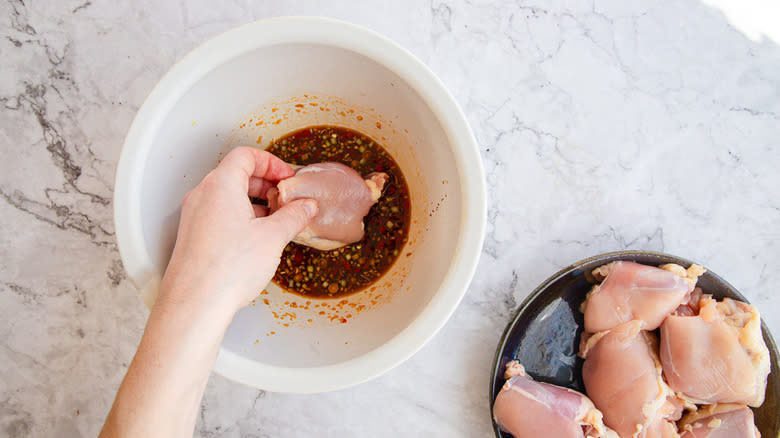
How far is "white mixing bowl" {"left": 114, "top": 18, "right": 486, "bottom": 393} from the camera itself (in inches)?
30.5

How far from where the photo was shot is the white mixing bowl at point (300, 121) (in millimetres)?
775

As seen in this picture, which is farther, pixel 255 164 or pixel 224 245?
pixel 255 164

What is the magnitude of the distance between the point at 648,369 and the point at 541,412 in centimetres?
24

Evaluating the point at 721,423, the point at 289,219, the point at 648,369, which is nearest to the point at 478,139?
the point at 289,219

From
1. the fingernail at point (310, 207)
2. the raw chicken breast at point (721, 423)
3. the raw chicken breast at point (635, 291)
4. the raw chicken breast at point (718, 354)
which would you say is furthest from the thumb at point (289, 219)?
the raw chicken breast at point (721, 423)

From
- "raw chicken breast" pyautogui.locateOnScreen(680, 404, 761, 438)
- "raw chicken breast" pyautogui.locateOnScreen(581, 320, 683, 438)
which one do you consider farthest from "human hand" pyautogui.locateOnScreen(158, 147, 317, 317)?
"raw chicken breast" pyautogui.locateOnScreen(680, 404, 761, 438)

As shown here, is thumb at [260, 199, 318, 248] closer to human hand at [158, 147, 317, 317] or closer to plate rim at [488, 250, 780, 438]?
human hand at [158, 147, 317, 317]

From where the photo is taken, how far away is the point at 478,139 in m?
1.11

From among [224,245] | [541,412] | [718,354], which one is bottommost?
[541,412]

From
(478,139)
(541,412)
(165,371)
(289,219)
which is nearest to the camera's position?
(165,371)

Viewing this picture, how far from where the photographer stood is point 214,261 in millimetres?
758

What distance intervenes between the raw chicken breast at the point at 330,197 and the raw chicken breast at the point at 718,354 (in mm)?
648

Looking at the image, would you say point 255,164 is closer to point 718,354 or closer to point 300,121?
point 300,121

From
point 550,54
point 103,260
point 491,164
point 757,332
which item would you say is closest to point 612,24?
point 550,54
